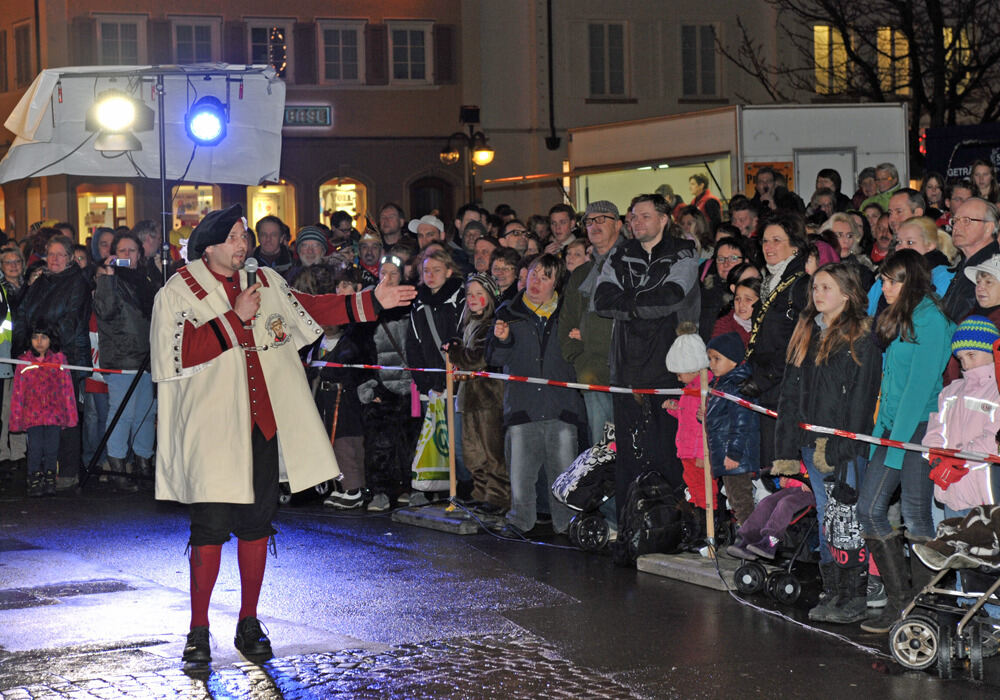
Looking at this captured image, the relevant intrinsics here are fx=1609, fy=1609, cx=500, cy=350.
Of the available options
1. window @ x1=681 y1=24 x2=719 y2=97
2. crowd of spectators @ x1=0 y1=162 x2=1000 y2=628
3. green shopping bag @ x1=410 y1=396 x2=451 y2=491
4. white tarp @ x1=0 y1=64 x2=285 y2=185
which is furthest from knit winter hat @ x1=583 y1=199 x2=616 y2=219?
window @ x1=681 y1=24 x2=719 y2=97

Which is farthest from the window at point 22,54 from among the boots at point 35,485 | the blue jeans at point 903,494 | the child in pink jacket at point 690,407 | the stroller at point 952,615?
the stroller at point 952,615

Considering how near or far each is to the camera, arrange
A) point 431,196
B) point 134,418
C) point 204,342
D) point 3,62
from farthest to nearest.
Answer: point 3,62
point 431,196
point 134,418
point 204,342

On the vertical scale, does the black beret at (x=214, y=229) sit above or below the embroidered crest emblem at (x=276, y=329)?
above

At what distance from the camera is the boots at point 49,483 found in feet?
47.3

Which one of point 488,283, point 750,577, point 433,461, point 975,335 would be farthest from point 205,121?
point 975,335

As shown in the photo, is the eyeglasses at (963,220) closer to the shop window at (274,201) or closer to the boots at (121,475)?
the boots at (121,475)

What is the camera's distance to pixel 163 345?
8.17 m

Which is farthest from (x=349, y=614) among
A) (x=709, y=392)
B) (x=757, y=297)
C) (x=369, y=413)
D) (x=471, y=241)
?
(x=471, y=241)

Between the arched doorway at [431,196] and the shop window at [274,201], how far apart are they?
115 inches

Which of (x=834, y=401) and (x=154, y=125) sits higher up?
(x=154, y=125)

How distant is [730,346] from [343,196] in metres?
29.6

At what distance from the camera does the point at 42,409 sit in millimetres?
14648

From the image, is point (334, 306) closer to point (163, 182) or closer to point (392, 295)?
point (392, 295)

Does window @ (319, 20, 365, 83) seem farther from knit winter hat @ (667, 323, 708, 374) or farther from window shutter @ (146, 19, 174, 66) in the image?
knit winter hat @ (667, 323, 708, 374)
